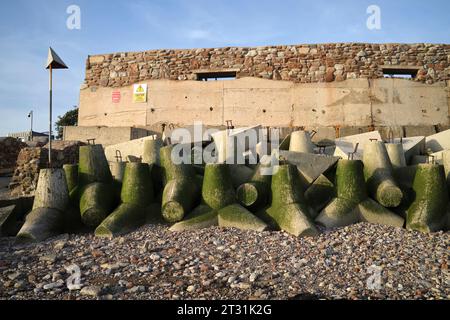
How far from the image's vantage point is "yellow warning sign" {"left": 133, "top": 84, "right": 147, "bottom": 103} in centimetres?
958

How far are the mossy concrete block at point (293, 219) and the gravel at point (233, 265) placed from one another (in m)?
0.14

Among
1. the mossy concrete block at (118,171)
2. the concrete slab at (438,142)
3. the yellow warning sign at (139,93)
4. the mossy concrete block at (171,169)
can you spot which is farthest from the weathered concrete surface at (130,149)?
the concrete slab at (438,142)

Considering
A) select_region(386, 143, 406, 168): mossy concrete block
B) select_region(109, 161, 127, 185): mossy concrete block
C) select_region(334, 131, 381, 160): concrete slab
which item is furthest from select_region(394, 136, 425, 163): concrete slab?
select_region(109, 161, 127, 185): mossy concrete block

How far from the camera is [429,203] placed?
470 centimetres

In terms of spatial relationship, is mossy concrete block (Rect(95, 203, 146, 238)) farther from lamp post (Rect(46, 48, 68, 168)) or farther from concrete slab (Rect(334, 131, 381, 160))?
concrete slab (Rect(334, 131, 381, 160))

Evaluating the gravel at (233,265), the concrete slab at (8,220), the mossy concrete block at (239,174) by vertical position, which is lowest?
the gravel at (233,265)

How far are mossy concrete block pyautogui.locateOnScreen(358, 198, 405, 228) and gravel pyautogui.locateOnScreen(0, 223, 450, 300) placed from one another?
154 mm

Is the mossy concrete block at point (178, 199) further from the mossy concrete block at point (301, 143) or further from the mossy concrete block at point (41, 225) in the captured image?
the mossy concrete block at point (301, 143)

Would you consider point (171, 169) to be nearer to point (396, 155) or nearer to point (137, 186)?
point (137, 186)

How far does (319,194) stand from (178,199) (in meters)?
1.97

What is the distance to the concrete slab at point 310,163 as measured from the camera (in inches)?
206

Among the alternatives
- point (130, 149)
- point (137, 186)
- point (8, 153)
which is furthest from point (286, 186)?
point (8, 153)
